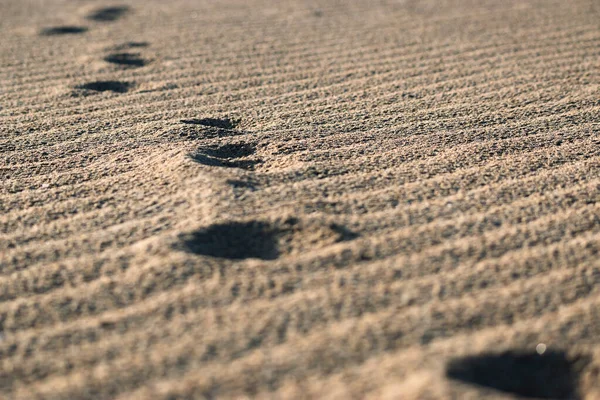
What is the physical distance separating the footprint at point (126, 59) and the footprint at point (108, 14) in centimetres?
81

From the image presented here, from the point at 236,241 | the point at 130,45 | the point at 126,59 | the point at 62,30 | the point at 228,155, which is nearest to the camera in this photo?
the point at 236,241

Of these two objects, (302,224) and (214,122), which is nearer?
(302,224)

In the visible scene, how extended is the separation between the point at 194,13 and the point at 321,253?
2.75 meters

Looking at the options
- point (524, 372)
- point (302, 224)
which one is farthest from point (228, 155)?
point (524, 372)

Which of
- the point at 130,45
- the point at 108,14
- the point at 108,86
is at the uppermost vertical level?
the point at 108,14

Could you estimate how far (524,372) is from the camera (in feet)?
4.01

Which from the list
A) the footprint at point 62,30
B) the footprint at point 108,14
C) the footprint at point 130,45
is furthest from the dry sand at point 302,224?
the footprint at point 108,14

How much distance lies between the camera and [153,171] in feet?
6.20

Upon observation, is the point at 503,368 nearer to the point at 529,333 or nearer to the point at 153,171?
the point at 529,333

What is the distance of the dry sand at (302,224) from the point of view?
123 centimetres

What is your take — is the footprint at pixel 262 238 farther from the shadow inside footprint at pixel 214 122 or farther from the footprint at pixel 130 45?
the footprint at pixel 130 45

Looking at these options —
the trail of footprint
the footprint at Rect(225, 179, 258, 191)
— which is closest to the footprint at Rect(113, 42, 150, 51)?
the trail of footprint

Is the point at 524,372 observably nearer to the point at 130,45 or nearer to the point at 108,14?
the point at 130,45

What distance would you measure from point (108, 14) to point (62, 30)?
1.46 ft
